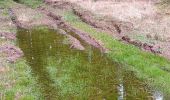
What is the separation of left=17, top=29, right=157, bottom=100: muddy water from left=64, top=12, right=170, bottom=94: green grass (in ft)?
2.77

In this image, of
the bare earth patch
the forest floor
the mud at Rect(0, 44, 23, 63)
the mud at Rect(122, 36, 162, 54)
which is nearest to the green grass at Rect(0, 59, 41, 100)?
the forest floor

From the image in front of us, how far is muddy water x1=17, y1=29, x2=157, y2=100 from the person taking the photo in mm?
25531

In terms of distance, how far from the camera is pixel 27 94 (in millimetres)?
24656

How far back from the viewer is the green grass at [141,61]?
92.1 ft

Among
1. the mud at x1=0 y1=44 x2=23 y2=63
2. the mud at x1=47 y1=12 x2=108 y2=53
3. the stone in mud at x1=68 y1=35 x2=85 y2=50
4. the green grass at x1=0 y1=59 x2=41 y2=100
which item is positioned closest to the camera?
the green grass at x1=0 y1=59 x2=41 y2=100

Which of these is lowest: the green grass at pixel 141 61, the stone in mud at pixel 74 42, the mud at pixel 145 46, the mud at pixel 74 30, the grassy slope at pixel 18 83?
the mud at pixel 74 30

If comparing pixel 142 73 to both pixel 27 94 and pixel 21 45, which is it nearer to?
pixel 27 94

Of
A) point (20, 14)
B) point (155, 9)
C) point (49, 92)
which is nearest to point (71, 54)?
point (49, 92)

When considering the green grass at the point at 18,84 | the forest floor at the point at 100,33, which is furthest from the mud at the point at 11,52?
the green grass at the point at 18,84

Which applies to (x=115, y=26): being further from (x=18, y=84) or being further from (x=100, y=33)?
(x=18, y=84)

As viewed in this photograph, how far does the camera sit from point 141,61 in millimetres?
32094

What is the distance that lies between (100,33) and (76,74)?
12.7 m

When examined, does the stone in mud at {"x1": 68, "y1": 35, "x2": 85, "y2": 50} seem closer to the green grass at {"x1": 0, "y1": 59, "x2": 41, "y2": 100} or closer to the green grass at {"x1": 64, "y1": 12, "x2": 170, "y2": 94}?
the green grass at {"x1": 64, "y1": 12, "x2": 170, "y2": 94}

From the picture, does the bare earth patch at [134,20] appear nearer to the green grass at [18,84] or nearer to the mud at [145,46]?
the mud at [145,46]
